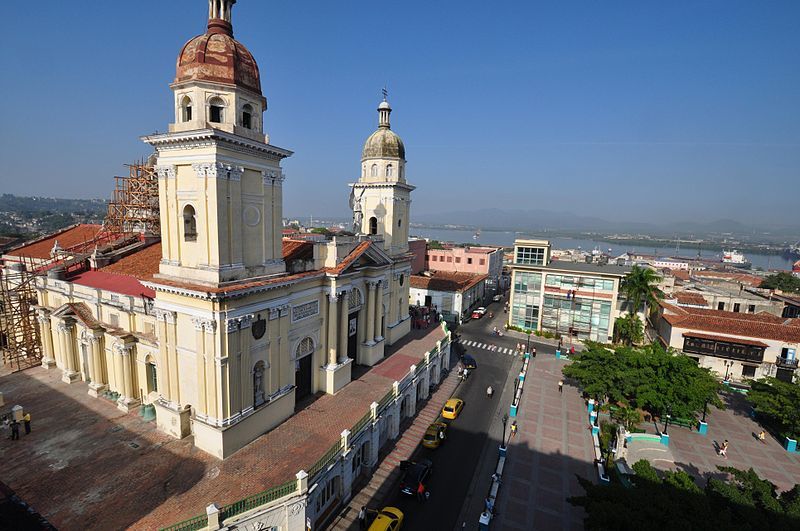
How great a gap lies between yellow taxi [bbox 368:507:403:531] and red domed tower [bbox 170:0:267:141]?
17021mm

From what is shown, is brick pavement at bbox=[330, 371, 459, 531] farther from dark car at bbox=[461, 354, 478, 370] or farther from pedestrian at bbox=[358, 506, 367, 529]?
dark car at bbox=[461, 354, 478, 370]

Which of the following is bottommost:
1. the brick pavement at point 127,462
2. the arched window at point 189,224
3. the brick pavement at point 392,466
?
the brick pavement at point 392,466

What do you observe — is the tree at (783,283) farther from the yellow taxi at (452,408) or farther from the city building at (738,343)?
the yellow taxi at (452,408)

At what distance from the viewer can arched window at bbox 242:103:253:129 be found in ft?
55.2

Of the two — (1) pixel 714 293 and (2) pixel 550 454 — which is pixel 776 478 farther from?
(1) pixel 714 293

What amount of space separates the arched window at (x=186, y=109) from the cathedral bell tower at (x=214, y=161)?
4 centimetres

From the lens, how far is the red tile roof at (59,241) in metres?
28.6

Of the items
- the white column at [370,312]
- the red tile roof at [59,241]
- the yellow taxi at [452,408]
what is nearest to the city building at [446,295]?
the yellow taxi at [452,408]

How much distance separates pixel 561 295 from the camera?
4306 centimetres

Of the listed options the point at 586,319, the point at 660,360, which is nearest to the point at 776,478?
the point at 660,360

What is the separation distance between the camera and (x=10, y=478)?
14.4m

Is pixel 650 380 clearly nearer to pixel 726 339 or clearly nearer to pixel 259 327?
pixel 726 339

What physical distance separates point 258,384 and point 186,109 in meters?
12.5

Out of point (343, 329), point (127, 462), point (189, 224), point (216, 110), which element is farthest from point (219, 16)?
point (127, 462)
